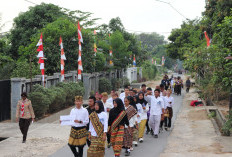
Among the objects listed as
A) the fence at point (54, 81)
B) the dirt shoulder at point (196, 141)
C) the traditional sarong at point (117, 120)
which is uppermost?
the fence at point (54, 81)

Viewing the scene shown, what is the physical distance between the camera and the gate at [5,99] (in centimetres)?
1562

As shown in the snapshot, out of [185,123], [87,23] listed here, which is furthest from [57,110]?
[87,23]

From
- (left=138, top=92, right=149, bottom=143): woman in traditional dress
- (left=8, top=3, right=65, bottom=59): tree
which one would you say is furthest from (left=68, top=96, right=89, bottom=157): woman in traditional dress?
(left=8, top=3, right=65, bottom=59): tree

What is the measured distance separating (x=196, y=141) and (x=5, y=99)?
338 inches

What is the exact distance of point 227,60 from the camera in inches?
442

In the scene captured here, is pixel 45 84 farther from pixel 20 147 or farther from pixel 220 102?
pixel 220 102

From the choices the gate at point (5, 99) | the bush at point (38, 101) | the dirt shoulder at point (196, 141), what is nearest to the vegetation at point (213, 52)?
the dirt shoulder at point (196, 141)

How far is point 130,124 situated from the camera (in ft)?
33.9

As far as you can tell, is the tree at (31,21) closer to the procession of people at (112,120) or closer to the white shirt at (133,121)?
the procession of people at (112,120)

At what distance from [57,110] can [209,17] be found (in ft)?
50.0

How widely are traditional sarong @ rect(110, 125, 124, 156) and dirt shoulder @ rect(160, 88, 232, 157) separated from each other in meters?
1.43

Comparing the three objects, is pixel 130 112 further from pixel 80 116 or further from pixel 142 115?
pixel 80 116

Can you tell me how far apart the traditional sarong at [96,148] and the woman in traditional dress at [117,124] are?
2.81 feet

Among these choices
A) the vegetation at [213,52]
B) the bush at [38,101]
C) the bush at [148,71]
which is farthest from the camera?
the bush at [148,71]
